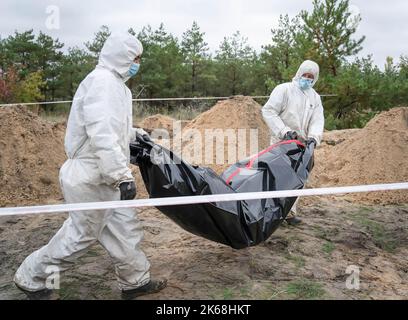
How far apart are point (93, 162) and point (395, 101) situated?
10298 millimetres

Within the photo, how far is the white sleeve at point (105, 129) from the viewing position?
2514mm

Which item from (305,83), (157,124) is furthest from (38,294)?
(157,124)

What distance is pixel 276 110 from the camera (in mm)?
4547

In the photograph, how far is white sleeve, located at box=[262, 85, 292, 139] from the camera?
14.5 feet

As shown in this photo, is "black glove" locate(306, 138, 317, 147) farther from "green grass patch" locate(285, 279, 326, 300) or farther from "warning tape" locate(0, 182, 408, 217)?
"green grass patch" locate(285, 279, 326, 300)

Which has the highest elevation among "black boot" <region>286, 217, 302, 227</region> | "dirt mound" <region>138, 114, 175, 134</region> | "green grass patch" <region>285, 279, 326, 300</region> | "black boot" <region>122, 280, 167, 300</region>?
"dirt mound" <region>138, 114, 175, 134</region>

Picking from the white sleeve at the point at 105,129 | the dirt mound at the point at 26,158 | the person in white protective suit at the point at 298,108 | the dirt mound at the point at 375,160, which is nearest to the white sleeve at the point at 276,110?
the person in white protective suit at the point at 298,108

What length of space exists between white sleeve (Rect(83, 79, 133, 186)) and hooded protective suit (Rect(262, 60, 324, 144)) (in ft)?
7.29

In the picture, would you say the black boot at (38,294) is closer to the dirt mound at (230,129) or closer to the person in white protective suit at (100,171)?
the person in white protective suit at (100,171)

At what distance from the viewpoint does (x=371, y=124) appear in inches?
291

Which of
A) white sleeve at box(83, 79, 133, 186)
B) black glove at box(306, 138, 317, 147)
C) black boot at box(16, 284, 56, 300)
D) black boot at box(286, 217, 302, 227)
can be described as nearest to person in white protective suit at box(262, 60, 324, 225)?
black glove at box(306, 138, 317, 147)

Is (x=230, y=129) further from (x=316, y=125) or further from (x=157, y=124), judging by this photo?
(x=316, y=125)
